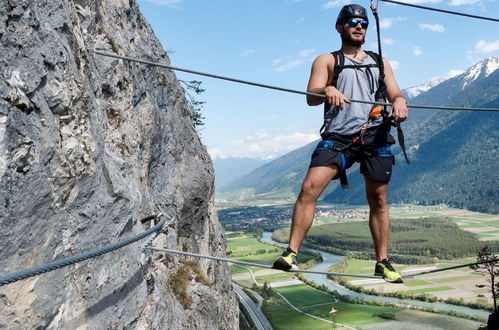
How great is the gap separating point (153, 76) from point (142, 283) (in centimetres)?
847

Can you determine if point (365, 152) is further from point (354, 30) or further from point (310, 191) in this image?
point (354, 30)

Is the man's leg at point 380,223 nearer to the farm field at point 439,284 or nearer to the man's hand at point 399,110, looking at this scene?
the man's hand at point 399,110

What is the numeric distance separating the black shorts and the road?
211 feet

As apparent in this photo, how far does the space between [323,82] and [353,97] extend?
53cm

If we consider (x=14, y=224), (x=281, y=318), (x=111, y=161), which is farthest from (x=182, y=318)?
(x=281, y=318)

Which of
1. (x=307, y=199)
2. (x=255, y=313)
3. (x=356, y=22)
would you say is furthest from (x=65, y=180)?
(x=255, y=313)

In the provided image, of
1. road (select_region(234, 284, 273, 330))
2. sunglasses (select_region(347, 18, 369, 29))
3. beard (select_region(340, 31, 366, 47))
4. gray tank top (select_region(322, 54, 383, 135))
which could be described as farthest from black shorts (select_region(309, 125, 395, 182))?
road (select_region(234, 284, 273, 330))

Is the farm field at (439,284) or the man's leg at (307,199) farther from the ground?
the man's leg at (307,199)

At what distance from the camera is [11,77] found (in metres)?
3.75

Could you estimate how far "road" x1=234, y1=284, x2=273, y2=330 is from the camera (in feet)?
227

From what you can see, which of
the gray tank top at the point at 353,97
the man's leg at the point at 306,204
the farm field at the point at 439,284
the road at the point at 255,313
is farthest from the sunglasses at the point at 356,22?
the farm field at the point at 439,284

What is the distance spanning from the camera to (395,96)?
6.42m

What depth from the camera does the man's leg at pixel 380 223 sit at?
638cm

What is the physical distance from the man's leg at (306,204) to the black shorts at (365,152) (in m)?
0.14
